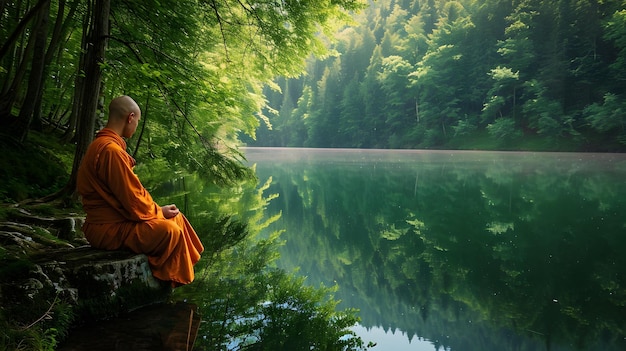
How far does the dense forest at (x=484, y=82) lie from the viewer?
37.9 metres

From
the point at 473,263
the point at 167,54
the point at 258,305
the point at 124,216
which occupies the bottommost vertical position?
the point at 258,305

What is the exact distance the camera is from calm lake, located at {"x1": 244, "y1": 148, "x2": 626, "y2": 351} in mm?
4168

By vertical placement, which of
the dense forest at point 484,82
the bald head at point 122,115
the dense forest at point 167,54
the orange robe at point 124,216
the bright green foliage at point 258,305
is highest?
the dense forest at point 484,82

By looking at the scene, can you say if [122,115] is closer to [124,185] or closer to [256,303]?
[124,185]

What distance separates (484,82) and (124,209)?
166ft

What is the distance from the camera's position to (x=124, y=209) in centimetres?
377

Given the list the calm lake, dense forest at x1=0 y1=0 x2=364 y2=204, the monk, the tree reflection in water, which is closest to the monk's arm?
the monk

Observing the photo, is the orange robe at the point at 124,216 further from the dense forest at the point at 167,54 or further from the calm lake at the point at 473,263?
the calm lake at the point at 473,263

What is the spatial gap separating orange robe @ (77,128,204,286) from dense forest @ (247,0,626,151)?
1607 cm

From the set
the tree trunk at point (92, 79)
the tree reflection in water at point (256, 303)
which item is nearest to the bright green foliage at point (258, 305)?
the tree reflection in water at point (256, 303)

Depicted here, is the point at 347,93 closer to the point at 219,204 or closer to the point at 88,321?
the point at 219,204

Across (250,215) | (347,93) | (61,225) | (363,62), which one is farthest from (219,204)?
(363,62)

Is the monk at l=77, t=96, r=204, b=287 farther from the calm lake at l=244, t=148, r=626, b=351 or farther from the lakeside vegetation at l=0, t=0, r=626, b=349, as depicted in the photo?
the calm lake at l=244, t=148, r=626, b=351

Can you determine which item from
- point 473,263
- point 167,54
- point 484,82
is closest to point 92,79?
point 167,54
